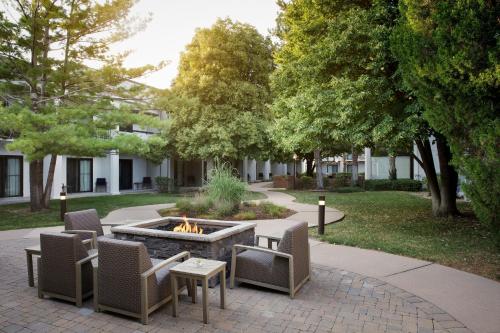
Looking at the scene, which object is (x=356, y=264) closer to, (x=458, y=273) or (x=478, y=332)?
(x=458, y=273)

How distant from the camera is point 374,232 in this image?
941cm

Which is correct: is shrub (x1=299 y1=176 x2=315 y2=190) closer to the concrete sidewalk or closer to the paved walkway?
the concrete sidewalk

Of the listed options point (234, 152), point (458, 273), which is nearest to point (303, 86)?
point (458, 273)

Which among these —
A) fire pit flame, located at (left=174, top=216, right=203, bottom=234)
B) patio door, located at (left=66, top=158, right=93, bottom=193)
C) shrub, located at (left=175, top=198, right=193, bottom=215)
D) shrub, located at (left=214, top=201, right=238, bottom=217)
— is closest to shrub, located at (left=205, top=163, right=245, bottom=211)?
shrub, located at (left=214, top=201, right=238, bottom=217)

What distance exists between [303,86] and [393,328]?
27.4 ft

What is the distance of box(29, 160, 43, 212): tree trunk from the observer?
14219mm

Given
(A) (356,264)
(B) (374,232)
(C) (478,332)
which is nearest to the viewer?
(C) (478,332)

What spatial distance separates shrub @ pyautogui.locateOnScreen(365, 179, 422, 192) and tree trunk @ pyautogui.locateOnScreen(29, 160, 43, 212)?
783 inches

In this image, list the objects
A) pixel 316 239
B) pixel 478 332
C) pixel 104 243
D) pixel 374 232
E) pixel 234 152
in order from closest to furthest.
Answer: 1. pixel 478 332
2. pixel 104 243
3. pixel 316 239
4. pixel 374 232
5. pixel 234 152

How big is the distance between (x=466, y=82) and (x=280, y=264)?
12.4 ft

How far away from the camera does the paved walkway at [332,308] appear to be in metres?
3.99

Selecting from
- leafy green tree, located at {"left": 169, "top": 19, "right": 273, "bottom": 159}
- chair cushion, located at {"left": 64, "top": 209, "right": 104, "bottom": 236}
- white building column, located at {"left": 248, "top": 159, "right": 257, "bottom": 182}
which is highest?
leafy green tree, located at {"left": 169, "top": 19, "right": 273, "bottom": 159}

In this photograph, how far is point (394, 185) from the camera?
24484 mm

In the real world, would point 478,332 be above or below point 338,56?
below
